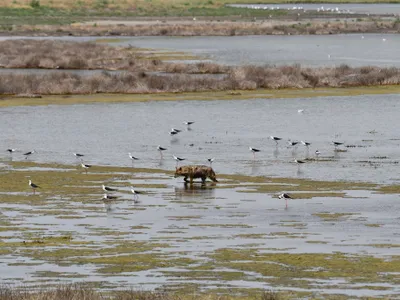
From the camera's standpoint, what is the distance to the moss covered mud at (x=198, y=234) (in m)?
21.7

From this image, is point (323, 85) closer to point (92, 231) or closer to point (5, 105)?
point (5, 105)

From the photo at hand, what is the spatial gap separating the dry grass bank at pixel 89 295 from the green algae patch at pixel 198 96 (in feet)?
132

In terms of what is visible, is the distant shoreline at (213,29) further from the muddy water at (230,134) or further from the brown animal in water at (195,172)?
the brown animal in water at (195,172)

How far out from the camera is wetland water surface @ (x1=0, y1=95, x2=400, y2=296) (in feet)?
73.2

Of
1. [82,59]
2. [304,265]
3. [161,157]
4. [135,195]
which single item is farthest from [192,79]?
[304,265]

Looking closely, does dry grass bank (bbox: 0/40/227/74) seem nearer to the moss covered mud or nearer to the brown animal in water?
the moss covered mud

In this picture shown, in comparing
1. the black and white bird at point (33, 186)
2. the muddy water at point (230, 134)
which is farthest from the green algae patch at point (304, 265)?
the muddy water at point (230, 134)

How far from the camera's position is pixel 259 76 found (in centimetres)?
6650

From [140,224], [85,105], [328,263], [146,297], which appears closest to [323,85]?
[85,105]

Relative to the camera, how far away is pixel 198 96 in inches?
2474

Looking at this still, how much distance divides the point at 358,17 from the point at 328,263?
128 meters

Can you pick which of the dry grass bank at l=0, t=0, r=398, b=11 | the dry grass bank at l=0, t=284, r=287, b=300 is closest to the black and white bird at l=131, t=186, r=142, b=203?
the dry grass bank at l=0, t=284, r=287, b=300

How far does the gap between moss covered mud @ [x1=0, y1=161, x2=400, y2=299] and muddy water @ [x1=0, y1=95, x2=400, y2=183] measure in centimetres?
303

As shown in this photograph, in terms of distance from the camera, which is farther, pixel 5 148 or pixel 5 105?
pixel 5 105
